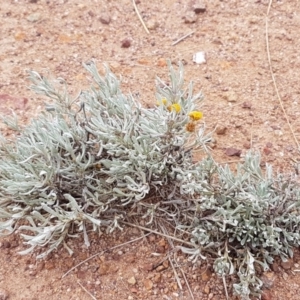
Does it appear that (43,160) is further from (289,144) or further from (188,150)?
(289,144)

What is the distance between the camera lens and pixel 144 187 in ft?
8.14

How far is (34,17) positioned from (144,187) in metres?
1.77

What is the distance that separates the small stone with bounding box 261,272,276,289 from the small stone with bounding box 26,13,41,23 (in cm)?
219

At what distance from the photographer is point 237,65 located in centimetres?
343

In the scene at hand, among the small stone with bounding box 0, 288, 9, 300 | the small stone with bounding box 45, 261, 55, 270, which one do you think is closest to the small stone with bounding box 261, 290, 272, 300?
the small stone with bounding box 45, 261, 55, 270

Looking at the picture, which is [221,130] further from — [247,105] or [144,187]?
[144,187]

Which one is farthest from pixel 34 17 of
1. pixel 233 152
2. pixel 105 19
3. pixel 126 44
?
pixel 233 152

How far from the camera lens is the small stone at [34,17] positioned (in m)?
3.78

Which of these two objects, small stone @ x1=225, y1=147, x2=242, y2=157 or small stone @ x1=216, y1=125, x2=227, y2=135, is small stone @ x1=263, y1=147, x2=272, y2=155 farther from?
small stone @ x1=216, y1=125, x2=227, y2=135

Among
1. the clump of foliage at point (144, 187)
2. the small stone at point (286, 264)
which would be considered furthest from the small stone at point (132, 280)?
the small stone at point (286, 264)

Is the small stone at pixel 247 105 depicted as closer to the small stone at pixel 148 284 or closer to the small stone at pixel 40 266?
the small stone at pixel 148 284

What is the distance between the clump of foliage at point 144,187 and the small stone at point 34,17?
4.04 ft

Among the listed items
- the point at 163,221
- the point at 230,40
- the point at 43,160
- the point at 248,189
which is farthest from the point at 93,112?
the point at 230,40

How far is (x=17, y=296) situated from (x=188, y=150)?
0.94 meters
